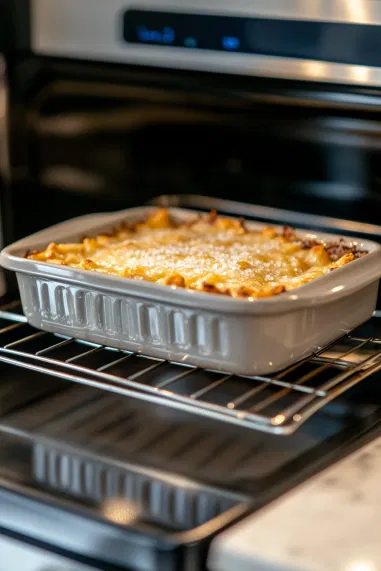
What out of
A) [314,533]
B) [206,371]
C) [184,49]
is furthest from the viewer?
[184,49]

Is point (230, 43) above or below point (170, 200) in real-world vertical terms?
above

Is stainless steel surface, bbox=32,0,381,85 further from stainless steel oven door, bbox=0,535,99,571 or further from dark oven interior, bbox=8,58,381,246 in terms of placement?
stainless steel oven door, bbox=0,535,99,571

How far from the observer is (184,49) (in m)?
1.12

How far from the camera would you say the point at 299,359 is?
938mm

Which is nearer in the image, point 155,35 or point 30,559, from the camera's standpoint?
point 30,559

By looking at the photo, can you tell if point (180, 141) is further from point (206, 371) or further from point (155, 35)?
point (206, 371)

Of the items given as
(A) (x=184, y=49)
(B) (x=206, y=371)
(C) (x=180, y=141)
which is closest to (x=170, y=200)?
(C) (x=180, y=141)

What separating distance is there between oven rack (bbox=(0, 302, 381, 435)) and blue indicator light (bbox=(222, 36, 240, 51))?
1.16 ft

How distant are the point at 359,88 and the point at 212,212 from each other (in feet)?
0.82

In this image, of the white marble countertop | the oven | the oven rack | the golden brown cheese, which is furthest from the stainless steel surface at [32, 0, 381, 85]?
the white marble countertop

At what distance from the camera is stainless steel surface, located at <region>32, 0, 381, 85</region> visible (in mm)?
1016

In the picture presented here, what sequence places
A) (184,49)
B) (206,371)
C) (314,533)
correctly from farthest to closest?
(184,49) → (206,371) → (314,533)

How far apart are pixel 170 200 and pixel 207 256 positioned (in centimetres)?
28

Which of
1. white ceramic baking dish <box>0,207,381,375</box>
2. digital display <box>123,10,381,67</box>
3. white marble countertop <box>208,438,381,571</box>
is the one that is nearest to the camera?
white marble countertop <box>208,438,381,571</box>
